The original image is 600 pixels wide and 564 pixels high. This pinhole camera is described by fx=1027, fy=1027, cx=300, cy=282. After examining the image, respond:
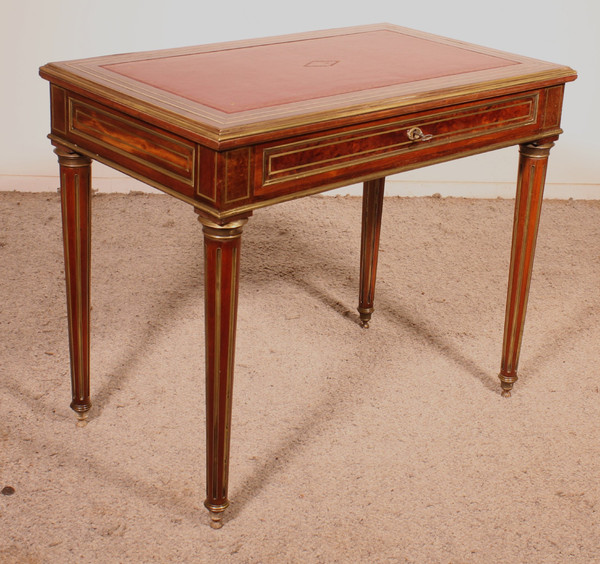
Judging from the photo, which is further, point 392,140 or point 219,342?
point 392,140

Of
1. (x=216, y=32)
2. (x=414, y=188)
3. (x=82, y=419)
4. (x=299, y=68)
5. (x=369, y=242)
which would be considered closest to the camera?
(x=299, y=68)

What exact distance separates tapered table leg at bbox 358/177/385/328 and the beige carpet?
8 cm

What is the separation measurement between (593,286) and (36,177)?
2332 mm

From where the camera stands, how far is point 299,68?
8.00ft

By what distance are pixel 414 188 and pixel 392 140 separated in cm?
227

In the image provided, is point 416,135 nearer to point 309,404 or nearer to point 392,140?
point 392,140

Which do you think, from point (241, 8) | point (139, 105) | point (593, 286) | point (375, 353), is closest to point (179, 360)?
point (375, 353)

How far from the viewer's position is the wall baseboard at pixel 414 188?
4379 millimetres

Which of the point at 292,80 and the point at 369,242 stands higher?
the point at 292,80

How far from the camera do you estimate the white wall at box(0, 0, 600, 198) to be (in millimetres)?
4230

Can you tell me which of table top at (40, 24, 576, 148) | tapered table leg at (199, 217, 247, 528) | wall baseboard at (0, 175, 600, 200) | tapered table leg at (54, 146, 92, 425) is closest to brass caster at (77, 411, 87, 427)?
tapered table leg at (54, 146, 92, 425)

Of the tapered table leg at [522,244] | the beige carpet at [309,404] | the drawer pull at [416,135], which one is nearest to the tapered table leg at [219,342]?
the beige carpet at [309,404]

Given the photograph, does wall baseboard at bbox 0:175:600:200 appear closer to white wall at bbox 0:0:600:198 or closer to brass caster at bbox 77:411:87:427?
white wall at bbox 0:0:600:198

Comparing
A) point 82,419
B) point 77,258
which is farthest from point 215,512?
point 77,258
